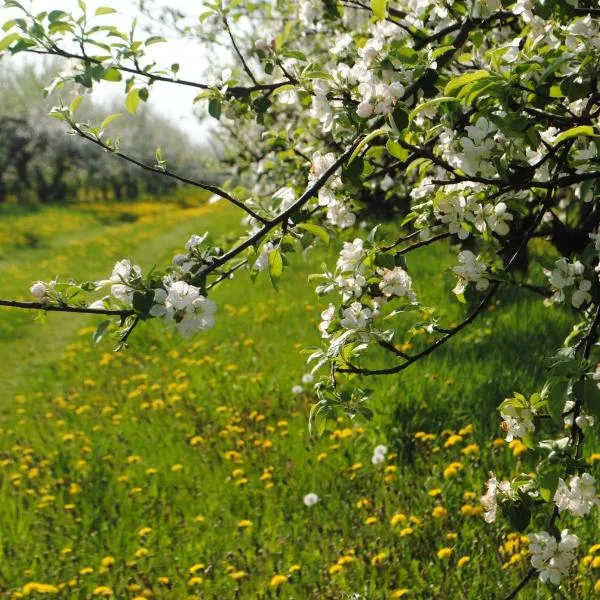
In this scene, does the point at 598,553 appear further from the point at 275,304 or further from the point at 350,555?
the point at 275,304

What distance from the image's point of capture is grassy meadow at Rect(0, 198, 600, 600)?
9.98ft

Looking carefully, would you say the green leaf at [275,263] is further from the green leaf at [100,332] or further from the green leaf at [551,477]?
the green leaf at [551,477]

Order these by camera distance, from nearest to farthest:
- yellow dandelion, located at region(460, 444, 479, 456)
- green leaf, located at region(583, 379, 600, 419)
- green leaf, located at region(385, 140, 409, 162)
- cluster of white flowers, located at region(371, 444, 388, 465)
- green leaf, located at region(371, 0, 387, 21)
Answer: green leaf, located at region(583, 379, 600, 419) < green leaf, located at region(385, 140, 409, 162) < green leaf, located at region(371, 0, 387, 21) < yellow dandelion, located at region(460, 444, 479, 456) < cluster of white flowers, located at region(371, 444, 388, 465)

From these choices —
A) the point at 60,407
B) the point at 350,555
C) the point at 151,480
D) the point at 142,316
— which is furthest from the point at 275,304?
the point at 142,316

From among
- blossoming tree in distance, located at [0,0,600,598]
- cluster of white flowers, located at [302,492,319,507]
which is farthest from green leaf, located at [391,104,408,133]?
cluster of white flowers, located at [302,492,319,507]

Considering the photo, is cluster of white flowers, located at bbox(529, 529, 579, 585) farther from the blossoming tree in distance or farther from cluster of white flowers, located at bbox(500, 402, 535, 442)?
cluster of white flowers, located at bbox(500, 402, 535, 442)

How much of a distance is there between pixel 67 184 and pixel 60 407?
41689mm

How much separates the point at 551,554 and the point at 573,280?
724mm

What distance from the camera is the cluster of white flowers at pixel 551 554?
190 cm

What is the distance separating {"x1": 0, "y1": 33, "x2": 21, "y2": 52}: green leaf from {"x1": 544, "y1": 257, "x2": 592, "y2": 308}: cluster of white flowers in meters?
1.65

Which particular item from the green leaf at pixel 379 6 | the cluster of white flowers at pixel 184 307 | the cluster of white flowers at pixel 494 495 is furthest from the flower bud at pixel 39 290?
the cluster of white flowers at pixel 494 495

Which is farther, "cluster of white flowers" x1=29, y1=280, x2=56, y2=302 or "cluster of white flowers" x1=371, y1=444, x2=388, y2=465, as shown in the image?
"cluster of white flowers" x1=371, y1=444, x2=388, y2=465

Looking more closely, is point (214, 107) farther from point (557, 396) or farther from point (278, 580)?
point (278, 580)

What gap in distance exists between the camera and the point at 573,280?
195 centimetres
